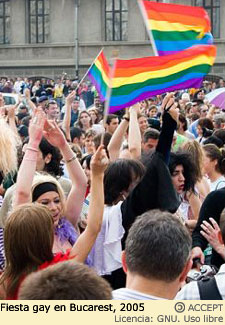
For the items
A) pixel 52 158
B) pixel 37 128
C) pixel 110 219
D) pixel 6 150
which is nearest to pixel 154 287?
pixel 110 219

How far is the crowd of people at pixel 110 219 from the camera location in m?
2.93

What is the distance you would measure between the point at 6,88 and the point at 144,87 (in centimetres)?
2317

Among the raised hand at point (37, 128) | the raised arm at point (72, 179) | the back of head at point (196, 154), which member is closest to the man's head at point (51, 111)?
the back of head at point (196, 154)

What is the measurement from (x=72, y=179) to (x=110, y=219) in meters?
0.44

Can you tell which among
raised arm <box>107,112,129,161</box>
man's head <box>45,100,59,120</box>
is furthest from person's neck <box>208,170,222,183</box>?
man's head <box>45,100,59,120</box>

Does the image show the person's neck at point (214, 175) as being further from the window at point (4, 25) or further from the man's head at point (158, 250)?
the window at point (4, 25)

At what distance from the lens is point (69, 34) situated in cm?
4122

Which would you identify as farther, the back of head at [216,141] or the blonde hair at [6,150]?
the back of head at [216,141]

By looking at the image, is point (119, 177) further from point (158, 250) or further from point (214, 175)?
point (214, 175)

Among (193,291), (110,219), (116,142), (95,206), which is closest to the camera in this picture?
(193,291)

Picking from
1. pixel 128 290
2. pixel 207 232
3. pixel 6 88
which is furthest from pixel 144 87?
pixel 6 88

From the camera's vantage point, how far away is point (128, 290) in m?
2.92

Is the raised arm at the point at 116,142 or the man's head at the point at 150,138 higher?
the raised arm at the point at 116,142
